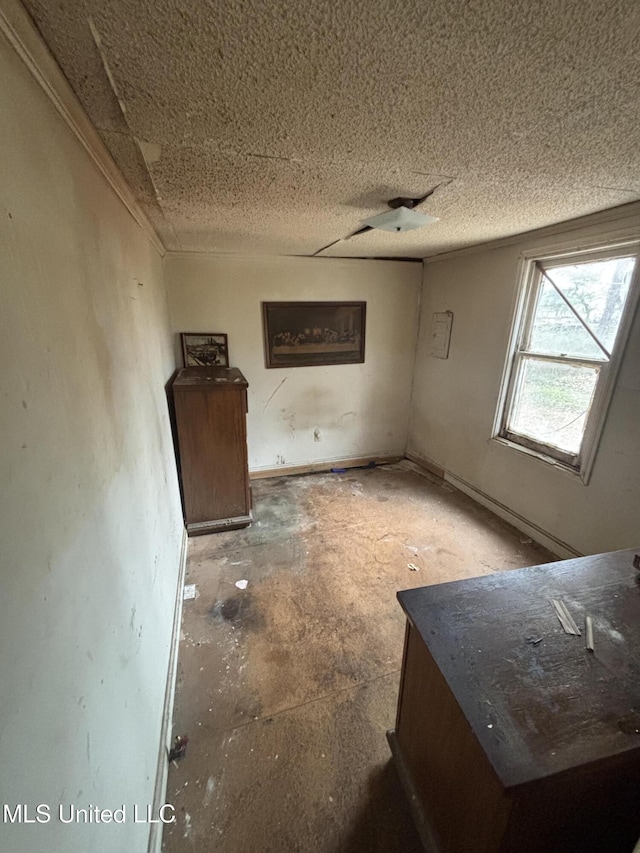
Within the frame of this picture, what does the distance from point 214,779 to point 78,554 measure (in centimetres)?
113

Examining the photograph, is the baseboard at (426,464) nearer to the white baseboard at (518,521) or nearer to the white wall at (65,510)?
the white baseboard at (518,521)

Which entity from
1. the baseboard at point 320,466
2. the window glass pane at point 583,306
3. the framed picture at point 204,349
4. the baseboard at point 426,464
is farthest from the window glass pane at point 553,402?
the framed picture at point 204,349

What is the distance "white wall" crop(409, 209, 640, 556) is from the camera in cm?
189

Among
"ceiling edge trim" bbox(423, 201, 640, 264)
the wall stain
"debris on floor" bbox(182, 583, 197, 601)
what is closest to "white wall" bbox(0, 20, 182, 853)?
"debris on floor" bbox(182, 583, 197, 601)

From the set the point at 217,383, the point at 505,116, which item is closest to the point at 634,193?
the point at 505,116

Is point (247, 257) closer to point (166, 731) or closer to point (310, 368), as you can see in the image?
point (310, 368)

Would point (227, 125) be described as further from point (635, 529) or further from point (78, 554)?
point (635, 529)

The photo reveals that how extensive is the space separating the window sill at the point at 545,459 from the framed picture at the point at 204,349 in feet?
8.17

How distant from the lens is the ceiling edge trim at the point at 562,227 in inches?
69.1

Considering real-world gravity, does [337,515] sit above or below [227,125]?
below

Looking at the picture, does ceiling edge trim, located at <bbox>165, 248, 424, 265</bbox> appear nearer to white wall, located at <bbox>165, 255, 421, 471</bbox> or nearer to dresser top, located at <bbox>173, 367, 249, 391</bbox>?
white wall, located at <bbox>165, 255, 421, 471</bbox>

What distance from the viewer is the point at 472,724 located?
743 millimetres

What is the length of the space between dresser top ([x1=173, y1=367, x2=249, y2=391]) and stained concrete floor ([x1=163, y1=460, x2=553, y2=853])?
1.15 metres

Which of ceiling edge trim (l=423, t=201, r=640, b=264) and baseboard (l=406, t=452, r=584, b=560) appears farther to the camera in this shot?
baseboard (l=406, t=452, r=584, b=560)
